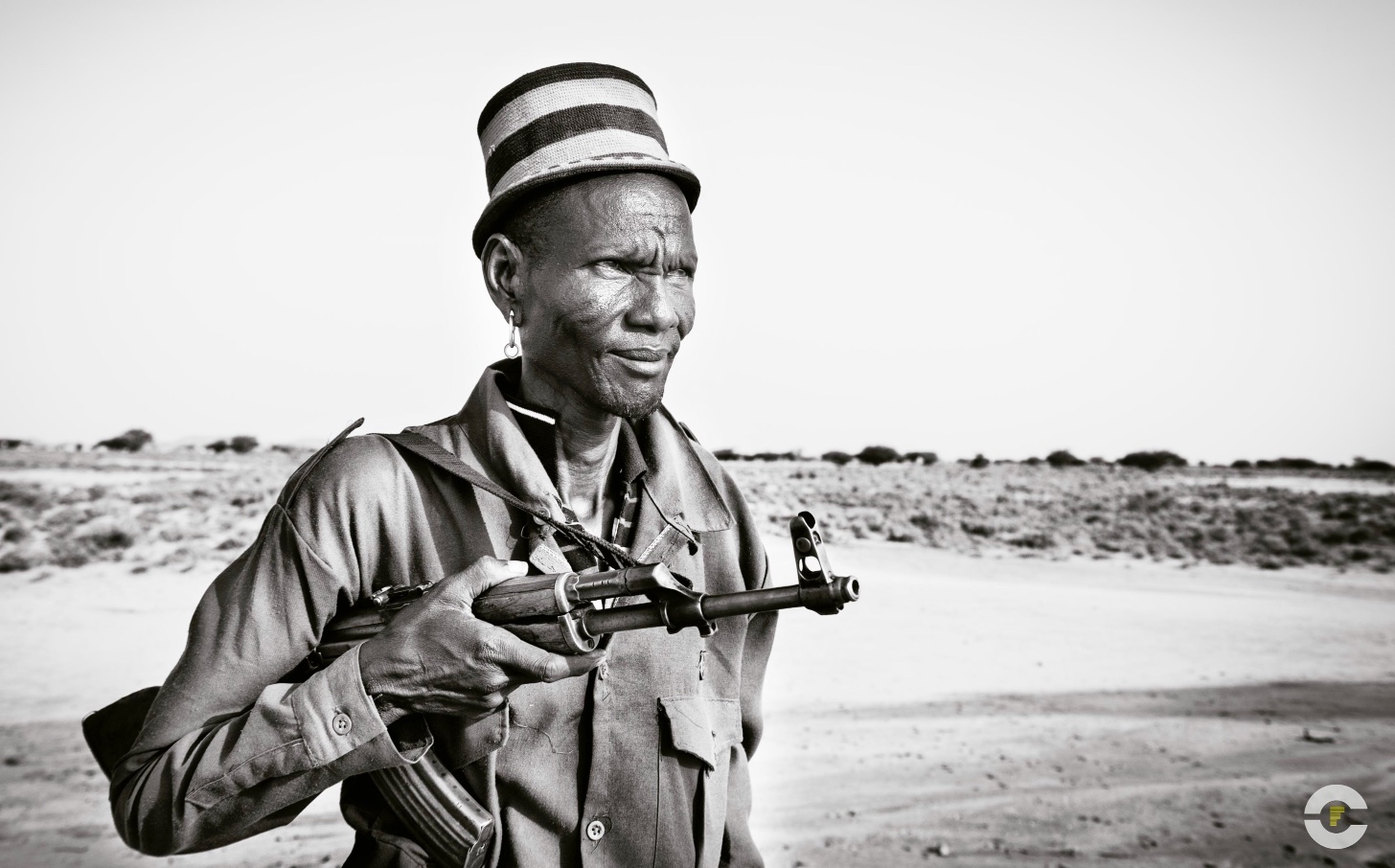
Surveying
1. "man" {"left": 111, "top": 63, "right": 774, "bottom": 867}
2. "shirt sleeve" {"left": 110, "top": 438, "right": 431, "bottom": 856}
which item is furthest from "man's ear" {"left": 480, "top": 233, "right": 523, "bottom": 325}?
"shirt sleeve" {"left": 110, "top": 438, "right": 431, "bottom": 856}

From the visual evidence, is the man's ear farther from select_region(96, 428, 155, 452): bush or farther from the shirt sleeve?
select_region(96, 428, 155, 452): bush

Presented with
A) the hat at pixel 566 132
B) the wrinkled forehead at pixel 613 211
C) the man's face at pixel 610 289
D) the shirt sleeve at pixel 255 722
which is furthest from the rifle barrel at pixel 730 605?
the hat at pixel 566 132

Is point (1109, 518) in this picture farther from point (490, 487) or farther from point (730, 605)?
point (730, 605)

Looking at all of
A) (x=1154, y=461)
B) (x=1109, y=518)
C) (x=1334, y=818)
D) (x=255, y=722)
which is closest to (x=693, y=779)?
(x=255, y=722)

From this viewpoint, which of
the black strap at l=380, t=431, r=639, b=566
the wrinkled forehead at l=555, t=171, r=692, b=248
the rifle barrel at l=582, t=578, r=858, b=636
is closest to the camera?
the rifle barrel at l=582, t=578, r=858, b=636

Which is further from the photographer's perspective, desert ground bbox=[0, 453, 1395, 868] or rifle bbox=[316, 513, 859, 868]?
desert ground bbox=[0, 453, 1395, 868]

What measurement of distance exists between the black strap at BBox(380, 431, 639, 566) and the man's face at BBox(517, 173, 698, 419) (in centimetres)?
33

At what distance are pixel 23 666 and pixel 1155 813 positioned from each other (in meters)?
13.0

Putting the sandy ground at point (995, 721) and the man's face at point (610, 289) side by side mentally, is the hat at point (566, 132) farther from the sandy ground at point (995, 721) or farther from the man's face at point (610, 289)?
the sandy ground at point (995, 721)

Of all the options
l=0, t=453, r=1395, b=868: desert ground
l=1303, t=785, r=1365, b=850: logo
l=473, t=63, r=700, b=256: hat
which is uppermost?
l=473, t=63, r=700, b=256: hat

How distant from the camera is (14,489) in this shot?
27781 millimetres

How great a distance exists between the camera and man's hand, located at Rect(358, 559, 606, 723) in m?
1.89

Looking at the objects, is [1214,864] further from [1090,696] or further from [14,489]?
[14,489]

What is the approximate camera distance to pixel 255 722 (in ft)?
6.53
